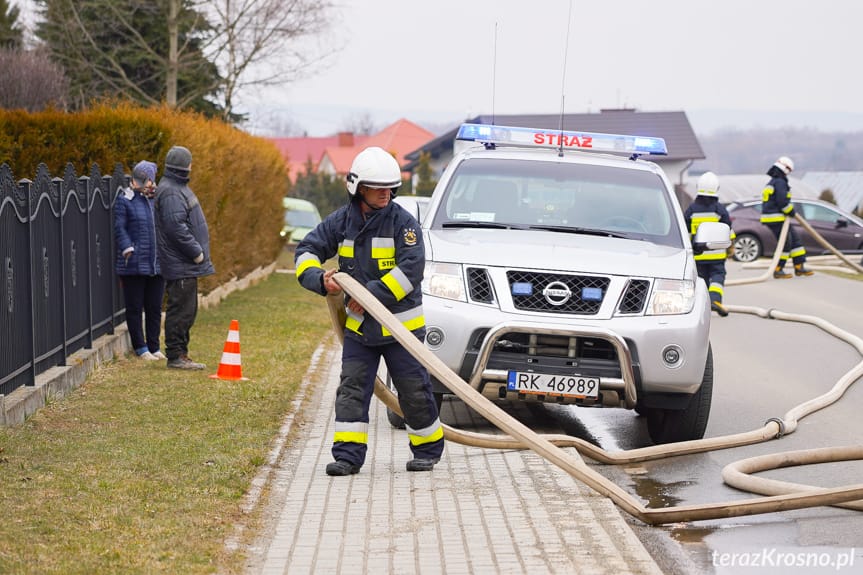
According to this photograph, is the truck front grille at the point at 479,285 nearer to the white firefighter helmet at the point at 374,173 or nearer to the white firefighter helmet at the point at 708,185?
the white firefighter helmet at the point at 374,173

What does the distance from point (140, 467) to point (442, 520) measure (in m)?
2.05

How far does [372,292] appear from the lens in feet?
23.9

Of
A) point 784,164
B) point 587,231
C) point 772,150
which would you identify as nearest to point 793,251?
point 784,164

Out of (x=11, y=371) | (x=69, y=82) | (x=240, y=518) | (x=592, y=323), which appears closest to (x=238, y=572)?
(x=240, y=518)

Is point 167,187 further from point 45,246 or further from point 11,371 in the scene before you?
point 11,371

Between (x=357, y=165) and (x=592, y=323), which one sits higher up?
(x=357, y=165)

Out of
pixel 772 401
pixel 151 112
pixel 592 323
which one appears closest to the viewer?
pixel 592 323

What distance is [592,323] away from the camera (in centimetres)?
832

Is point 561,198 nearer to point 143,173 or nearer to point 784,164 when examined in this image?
point 143,173

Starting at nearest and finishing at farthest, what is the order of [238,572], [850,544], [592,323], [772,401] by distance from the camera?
[238,572] → [850,544] → [592,323] → [772,401]

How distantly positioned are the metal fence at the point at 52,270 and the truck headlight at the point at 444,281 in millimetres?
2896

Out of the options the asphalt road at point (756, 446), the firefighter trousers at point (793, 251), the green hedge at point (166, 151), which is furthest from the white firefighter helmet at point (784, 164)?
the green hedge at point (166, 151)

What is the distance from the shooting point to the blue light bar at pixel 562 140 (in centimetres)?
1036

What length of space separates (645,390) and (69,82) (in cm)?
3194
